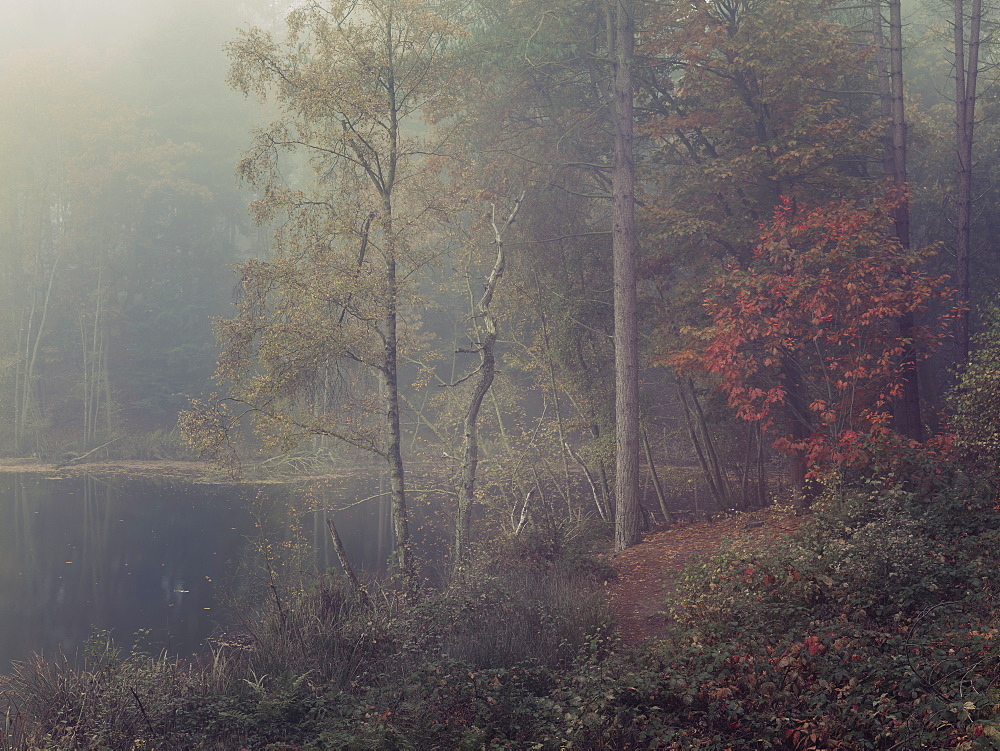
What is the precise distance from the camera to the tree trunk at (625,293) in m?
11.9

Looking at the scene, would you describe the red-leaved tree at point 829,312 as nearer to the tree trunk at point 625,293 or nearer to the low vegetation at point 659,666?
the tree trunk at point 625,293

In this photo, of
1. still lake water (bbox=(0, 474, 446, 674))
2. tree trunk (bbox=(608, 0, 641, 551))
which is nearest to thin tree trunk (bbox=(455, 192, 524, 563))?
still lake water (bbox=(0, 474, 446, 674))

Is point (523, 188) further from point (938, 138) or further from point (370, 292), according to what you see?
point (938, 138)

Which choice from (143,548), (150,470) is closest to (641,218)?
(143,548)

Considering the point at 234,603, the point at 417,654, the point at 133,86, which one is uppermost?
the point at 133,86

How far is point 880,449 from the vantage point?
839cm

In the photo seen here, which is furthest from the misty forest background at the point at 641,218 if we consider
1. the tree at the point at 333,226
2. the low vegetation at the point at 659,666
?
the low vegetation at the point at 659,666

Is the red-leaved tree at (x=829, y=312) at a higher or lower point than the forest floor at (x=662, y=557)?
higher

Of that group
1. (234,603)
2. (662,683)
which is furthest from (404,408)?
(662,683)

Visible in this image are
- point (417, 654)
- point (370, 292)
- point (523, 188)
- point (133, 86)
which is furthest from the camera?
point (133, 86)

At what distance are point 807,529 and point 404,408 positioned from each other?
19507 millimetres

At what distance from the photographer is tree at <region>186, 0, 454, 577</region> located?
1028cm

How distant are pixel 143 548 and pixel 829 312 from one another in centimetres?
1328

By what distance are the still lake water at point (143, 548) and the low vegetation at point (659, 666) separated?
170 cm
